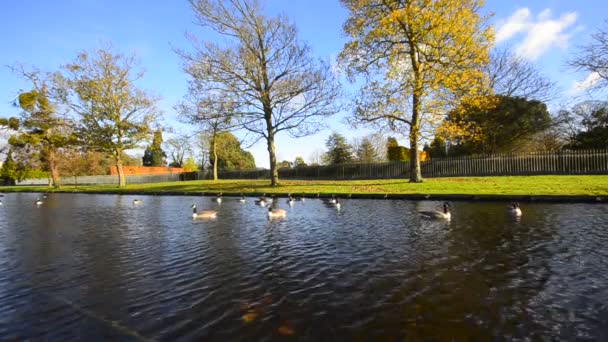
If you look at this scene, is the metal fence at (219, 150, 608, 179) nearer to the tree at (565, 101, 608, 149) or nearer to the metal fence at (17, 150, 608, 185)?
the metal fence at (17, 150, 608, 185)

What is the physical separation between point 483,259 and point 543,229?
3775 mm

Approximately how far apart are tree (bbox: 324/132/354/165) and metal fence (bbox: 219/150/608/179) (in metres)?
11.9

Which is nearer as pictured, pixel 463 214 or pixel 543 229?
pixel 543 229

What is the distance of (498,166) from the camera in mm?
30734

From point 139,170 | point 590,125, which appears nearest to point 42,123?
point 139,170

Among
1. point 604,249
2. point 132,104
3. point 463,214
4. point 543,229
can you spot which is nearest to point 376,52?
point 463,214

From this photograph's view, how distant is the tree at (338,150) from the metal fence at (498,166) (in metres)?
11.9

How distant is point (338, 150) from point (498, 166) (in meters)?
26.1

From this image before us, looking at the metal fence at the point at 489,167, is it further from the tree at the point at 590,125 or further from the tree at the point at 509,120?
the tree at the point at 590,125

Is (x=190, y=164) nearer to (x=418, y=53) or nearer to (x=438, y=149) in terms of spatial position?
(x=438, y=149)

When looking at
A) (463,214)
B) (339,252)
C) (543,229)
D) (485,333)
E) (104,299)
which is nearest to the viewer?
(485,333)

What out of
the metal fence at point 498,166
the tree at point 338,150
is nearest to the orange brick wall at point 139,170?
the tree at point 338,150

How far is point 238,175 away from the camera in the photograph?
52.7m

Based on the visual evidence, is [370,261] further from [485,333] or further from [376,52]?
[376,52]
